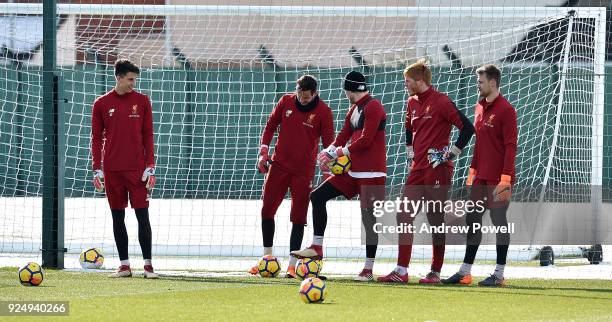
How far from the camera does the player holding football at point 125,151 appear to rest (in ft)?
35.8

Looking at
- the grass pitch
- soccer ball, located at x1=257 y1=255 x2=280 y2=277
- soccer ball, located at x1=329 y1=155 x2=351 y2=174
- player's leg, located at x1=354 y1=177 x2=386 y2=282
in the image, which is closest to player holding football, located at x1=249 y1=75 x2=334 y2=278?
soccer ball, located at x1=257 y1=255 x2=280 y2=277

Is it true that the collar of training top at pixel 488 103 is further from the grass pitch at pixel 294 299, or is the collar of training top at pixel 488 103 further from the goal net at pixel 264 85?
the grass pitch at pixel 294 299

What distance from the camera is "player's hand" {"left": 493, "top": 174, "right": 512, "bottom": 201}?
10.2m

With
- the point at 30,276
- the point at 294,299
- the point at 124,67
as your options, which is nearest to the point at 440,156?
the point at 294,299

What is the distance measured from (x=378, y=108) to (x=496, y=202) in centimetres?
134

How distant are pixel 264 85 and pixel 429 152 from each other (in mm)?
8702

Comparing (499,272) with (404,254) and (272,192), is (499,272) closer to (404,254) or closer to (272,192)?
(404,254)

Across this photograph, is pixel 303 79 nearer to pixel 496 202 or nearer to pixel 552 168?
pixel 496 202

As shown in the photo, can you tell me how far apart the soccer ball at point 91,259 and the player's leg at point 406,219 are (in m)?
2.91

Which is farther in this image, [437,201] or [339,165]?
[339,165]

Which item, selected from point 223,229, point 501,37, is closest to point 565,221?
point 501,37

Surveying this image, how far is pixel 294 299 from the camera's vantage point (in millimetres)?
8961

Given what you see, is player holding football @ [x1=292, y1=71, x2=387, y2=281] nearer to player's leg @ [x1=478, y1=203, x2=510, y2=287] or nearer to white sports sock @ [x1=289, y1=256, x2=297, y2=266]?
white sports sock @ [x1=289, y1=256, x2=297, y2=266]

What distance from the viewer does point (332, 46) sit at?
59.4ft
